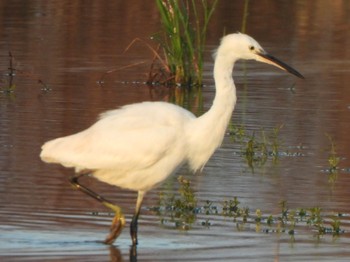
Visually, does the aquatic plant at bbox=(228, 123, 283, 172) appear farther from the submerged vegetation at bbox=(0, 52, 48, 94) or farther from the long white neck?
the submerged vegetation at bbox=(0, 52, 48, 94)

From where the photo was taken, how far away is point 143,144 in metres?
9.70

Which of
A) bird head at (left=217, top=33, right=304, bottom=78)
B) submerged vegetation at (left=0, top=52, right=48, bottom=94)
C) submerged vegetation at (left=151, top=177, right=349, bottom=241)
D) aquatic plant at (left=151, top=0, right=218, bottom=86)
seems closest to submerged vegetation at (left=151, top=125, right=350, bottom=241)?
submerged vegetation at (left=151, top=177, right=349, bottom=241)

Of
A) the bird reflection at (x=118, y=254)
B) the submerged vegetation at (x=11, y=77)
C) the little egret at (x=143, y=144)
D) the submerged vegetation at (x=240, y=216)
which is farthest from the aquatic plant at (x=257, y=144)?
the submerged vegetation at (x=11, y=77)

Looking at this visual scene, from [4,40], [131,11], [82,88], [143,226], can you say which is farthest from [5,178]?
[131,11]

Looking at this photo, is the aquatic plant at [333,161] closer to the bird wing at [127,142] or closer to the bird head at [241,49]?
the bird head at [241,49]

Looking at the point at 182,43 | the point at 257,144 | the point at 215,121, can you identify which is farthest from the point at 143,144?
the point at 182,43

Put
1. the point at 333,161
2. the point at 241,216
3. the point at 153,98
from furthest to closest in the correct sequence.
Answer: the point at 153,98 < the point at 333,161 < the point at 241,216

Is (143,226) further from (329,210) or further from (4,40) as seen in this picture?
(4,40)

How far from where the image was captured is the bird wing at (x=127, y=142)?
9.70 meters

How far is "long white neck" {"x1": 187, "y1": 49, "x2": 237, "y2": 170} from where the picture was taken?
985cm

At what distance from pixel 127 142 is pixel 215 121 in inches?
27.4

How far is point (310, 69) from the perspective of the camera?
784 inches

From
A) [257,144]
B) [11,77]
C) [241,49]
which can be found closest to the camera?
[241,49]

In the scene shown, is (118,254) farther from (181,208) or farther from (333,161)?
(333,161)
